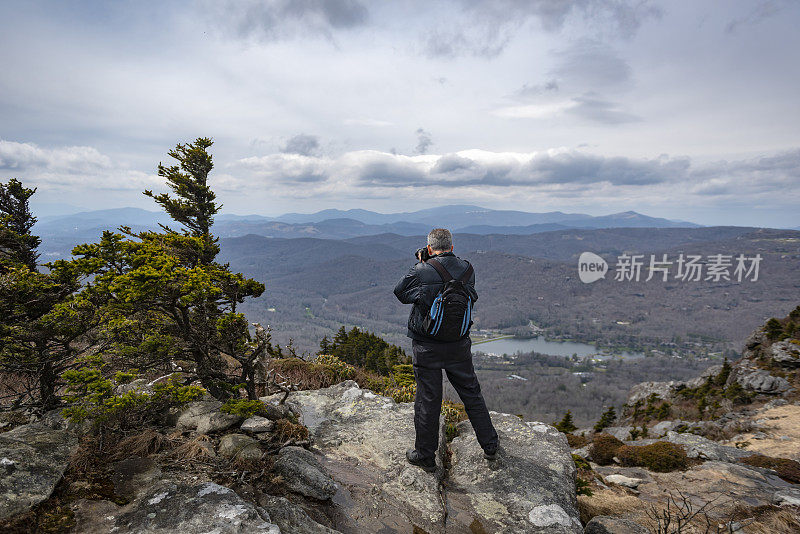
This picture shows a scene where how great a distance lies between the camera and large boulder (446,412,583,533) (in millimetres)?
4422

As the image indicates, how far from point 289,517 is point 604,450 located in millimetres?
10430

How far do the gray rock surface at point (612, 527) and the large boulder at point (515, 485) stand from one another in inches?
7.8

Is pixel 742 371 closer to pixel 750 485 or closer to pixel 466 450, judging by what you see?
pixel 750 485

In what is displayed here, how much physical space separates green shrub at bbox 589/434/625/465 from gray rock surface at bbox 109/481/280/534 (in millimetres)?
10501

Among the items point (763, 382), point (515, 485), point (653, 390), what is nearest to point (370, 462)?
point (515, 485)

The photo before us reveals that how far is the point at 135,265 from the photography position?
4.64 meters

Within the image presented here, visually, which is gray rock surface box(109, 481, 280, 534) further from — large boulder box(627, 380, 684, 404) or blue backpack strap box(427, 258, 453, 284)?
large boulder box(627, 380, 684, 404)

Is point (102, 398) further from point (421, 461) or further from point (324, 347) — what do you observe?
point (324, 347)

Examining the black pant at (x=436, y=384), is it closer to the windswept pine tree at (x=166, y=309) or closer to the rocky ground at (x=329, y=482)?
the rocky ground at (x=329, y=482)

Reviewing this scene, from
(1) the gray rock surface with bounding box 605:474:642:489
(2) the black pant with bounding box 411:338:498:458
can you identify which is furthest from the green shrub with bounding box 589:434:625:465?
(2) the black pant with bounding box 411:338:498:458

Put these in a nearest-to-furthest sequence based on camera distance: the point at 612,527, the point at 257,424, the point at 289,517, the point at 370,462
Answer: the point at 289,517
the point at 612,527
the point at 257,424
the point at 370,462

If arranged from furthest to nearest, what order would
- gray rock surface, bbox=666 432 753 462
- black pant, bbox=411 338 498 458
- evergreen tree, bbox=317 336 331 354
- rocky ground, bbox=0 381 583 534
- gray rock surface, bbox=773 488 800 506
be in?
evergreen tree, bbox=317 336 331 354, gray rock surface, bbox=666 432 753 462, gray rock surface, bbox=773 488 800 506, black pant, bbox=411 338 498 458, rocky ground, bbox=0 381 583 534

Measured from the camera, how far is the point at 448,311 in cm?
472

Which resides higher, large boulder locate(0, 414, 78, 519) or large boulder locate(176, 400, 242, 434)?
large boulder locate(0, 414, 78, 519)
